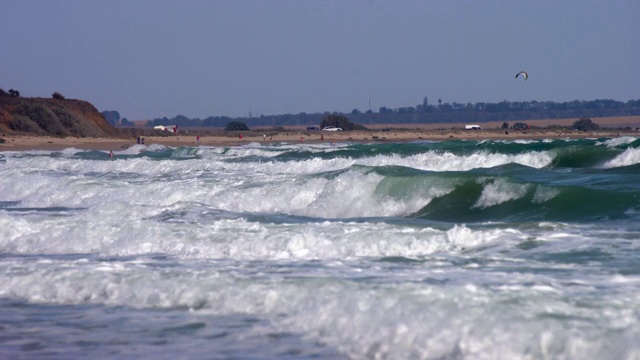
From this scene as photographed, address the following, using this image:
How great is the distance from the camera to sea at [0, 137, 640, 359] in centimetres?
734

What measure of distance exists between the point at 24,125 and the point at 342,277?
179 feet

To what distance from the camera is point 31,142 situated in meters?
52.6

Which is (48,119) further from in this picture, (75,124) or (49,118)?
(75,124)

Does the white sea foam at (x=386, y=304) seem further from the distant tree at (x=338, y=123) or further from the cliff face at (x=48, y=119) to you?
the distant tree at (x=338, y=123)

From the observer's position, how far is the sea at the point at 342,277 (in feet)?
24.1

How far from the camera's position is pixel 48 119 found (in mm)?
62281

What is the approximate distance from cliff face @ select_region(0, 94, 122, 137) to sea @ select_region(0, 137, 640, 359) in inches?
1712

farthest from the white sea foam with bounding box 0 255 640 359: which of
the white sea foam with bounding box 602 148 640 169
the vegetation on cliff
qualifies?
the vegetation on cliff

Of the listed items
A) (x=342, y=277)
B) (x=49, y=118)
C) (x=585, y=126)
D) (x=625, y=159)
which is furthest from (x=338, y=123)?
(x=342, y=277)

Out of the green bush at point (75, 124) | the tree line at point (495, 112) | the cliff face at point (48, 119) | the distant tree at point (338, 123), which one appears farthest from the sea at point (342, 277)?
the tree line at point (495, 112)

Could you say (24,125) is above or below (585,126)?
above

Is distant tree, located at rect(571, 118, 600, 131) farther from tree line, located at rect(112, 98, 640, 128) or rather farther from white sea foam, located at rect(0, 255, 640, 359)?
white sea foam, located at rect(0, 255, 640, 359)

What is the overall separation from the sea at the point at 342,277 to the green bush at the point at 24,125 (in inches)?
1688

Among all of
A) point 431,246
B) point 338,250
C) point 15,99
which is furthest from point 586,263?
point 15,99
